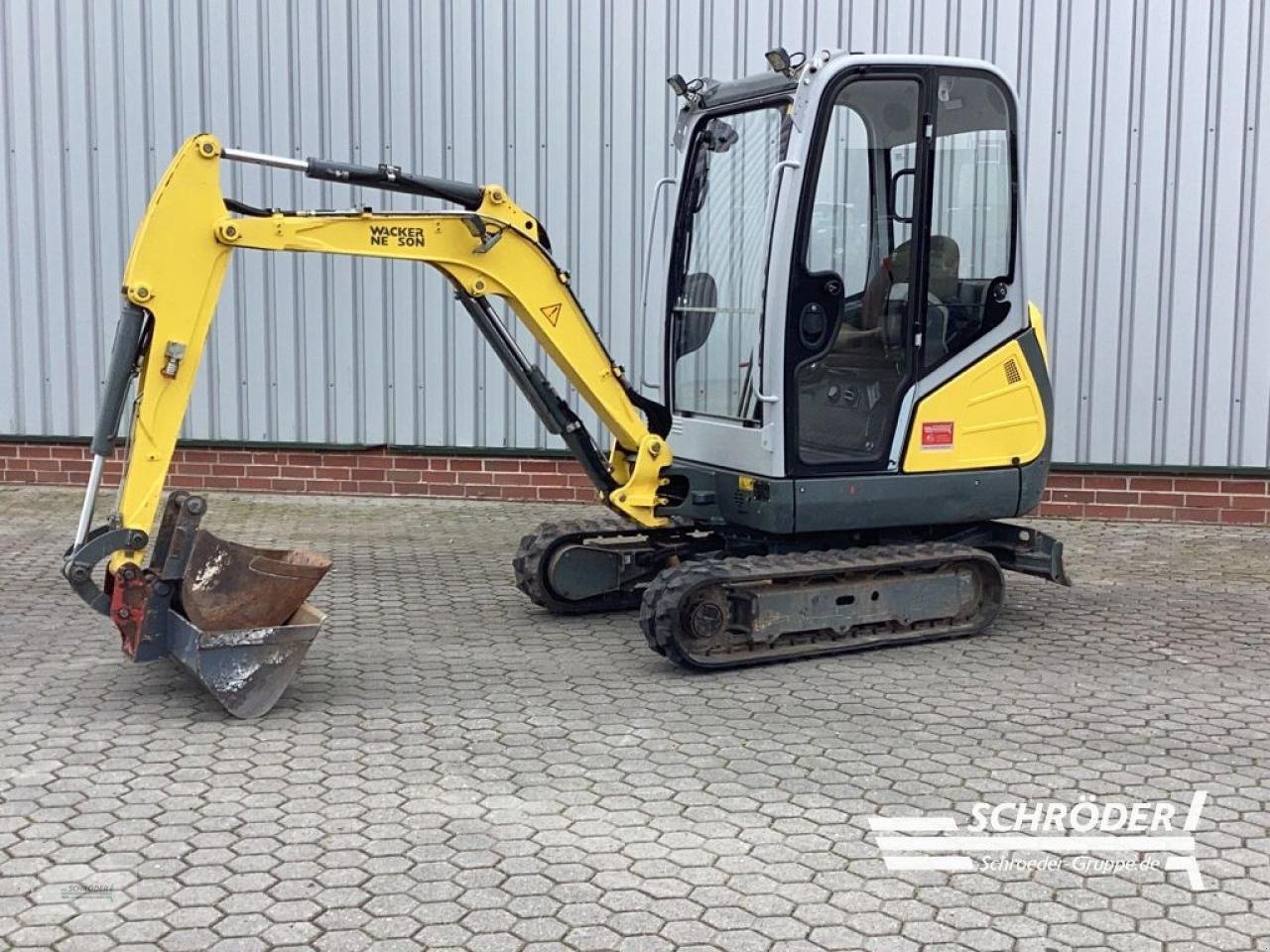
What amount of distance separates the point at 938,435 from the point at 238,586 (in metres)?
3.37

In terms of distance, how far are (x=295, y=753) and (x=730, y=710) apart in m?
1.75

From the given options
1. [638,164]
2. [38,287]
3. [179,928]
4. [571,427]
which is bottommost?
[179,928]

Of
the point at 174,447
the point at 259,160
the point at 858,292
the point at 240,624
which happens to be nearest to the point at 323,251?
the point at 259,160

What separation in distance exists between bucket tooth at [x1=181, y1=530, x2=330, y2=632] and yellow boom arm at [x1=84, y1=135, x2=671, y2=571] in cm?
25

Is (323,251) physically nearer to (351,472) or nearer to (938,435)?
(938,435)

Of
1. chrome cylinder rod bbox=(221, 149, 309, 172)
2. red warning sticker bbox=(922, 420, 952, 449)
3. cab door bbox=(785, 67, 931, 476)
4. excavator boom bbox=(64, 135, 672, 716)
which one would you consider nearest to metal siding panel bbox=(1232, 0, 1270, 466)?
red warning sticker bbox=(922, 420, 952, 449)

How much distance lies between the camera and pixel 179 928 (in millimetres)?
3867

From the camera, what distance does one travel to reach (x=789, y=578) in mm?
6445

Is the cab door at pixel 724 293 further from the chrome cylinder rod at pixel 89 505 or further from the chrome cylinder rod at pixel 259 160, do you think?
the chrome cylinder rod at pixel 89 505

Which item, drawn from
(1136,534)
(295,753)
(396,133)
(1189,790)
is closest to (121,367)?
(295,753)

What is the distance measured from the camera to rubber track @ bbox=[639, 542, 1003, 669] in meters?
6.14

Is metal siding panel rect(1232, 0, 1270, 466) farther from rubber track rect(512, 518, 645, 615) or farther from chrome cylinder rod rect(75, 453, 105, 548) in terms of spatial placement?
chrome cylinder rod rect(75, 453, 105, 548)

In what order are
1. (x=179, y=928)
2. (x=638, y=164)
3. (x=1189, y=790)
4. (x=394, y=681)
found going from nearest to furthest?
(x=179, y=928) → (x=1189, y=790) → (x=394, y=681) → (x=638, y=164)

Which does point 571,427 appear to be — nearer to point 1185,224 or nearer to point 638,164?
point 638,164
